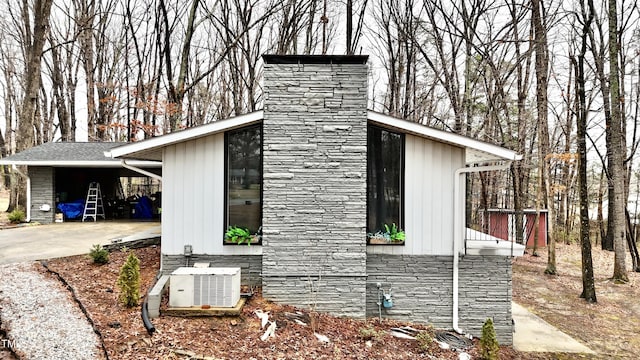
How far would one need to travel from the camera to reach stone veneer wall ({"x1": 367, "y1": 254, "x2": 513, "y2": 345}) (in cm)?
562

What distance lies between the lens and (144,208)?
13.7m

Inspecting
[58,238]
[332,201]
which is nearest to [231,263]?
[332,201]

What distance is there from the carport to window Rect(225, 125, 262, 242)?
218 inches

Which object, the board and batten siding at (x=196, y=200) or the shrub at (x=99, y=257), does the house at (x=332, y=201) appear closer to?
the board and batten siding at (x=196, y=200)

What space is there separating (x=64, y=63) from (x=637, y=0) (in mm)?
25395

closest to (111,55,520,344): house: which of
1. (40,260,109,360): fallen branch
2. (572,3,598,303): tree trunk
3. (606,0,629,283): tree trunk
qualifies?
(40,260,109,360): fallen branch

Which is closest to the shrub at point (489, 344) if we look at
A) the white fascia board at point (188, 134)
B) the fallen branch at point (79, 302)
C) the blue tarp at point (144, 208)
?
the white fascia board at point (188, 134)

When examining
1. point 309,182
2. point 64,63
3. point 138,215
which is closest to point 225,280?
point 309,182

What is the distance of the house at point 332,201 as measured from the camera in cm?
546

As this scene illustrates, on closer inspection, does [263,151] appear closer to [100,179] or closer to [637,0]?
[100,179]

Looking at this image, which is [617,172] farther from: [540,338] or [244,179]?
[244,179]

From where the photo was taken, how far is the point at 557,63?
13.8 meters

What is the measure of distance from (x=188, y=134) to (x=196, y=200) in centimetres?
106

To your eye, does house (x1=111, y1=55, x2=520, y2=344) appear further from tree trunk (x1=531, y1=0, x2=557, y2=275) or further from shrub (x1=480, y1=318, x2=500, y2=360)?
tree trunk (x1=531, y1=0, x2=557, y2=275)
